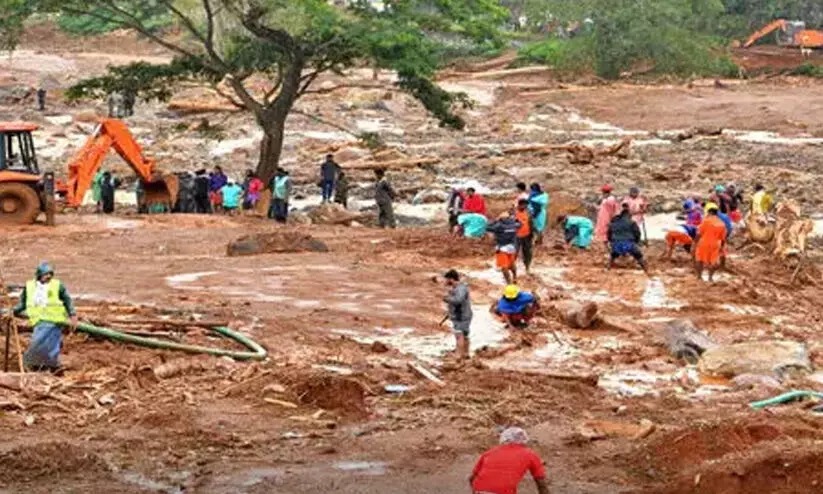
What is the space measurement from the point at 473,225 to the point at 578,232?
178 cm

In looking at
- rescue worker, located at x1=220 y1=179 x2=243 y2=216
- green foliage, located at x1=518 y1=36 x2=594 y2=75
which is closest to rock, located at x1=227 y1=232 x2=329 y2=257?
rescue worker, located at x1=220 y1=179 x2=243 y2=216

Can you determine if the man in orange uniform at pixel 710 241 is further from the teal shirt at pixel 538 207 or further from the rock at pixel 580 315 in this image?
the rock at pixel 580 315

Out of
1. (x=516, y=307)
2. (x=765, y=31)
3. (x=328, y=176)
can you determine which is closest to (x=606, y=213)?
(x=516, y=307)

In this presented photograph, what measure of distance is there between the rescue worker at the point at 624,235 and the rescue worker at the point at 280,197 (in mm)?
8867

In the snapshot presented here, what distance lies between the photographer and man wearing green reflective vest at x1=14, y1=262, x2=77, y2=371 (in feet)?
47.8

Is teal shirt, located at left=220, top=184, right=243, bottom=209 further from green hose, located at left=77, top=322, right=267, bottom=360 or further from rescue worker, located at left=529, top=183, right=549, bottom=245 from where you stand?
green hose, located at left=77, top=322, right=267, bottom=360

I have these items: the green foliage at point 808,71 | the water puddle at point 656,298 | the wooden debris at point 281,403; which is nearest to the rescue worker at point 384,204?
the water puddle at point 656,298

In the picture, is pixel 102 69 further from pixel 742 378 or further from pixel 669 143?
pixel 742 378

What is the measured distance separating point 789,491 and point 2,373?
7248 millimetres

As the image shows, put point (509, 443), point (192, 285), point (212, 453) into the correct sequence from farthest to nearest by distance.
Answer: point (192, 285) → point (212, 453) → point (509, 443)

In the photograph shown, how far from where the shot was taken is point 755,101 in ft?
187

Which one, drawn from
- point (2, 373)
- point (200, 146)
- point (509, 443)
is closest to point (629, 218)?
point (2, 373)

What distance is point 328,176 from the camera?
3169 centimetres

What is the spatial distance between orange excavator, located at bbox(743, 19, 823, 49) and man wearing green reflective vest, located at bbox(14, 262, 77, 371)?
61.7m
